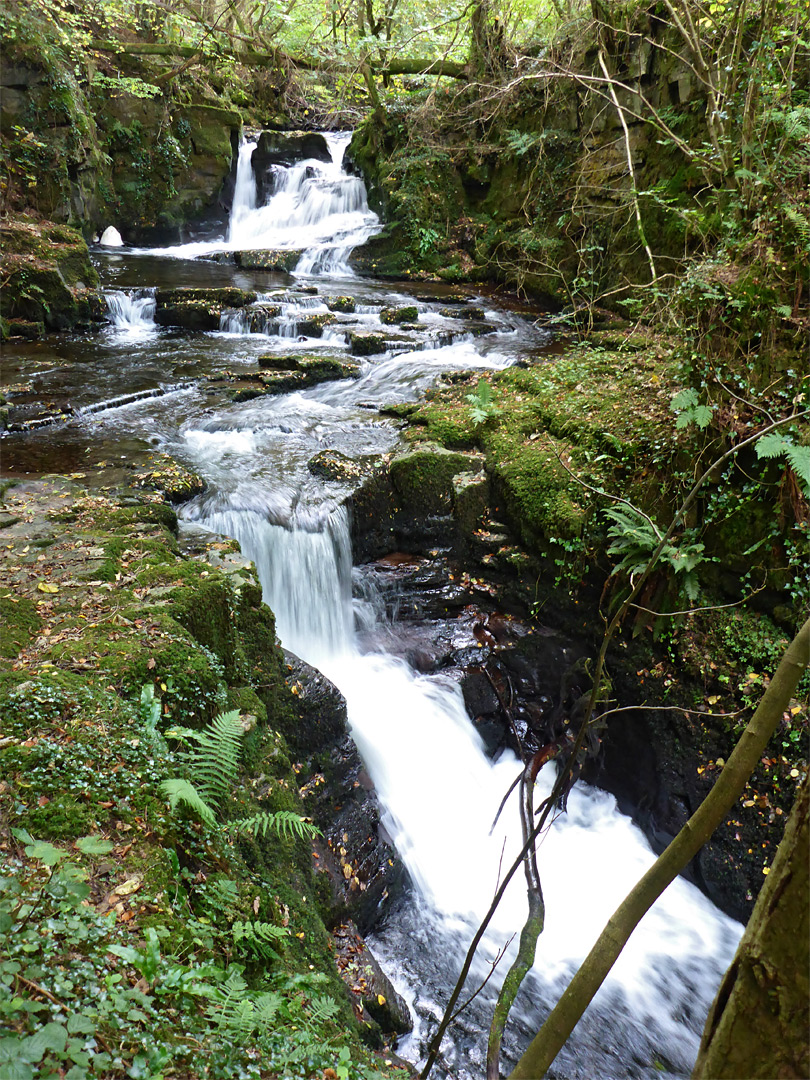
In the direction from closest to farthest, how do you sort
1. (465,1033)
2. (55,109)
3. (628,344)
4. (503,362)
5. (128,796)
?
(128,796), (465,1033), (628,344), (503,362), (55,109)

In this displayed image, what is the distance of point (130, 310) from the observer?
500 inches

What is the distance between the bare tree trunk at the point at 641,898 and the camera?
165cm

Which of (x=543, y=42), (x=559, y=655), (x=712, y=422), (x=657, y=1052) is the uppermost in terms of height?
(x=543, y=42)

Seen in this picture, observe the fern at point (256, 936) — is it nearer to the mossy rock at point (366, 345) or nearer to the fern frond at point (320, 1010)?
the fern frond at point (320, 1010)

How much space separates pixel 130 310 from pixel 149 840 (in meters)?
12.7

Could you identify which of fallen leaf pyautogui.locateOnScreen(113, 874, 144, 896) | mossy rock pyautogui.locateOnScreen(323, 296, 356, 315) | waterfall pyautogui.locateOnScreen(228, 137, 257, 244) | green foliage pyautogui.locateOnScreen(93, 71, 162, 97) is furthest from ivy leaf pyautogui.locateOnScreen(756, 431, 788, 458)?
waterfall pyautogui.locateOnScreen(228, 137, 257, 244)

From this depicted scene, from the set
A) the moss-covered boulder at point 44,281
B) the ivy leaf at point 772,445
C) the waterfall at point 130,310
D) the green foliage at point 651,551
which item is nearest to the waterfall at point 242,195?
the moss-covered boulder at point 44,281

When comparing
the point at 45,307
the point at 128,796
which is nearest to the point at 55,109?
the point at 45,307

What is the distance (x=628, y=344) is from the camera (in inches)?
353

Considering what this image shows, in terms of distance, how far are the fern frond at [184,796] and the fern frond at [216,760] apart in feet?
0.72

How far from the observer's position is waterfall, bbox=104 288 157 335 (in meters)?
12.6

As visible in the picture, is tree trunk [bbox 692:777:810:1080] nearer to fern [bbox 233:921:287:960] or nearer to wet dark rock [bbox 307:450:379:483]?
fern [bbox 233:921:287:960]

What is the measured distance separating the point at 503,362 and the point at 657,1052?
9.36 metres

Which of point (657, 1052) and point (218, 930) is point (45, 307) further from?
point (657, 1052)
